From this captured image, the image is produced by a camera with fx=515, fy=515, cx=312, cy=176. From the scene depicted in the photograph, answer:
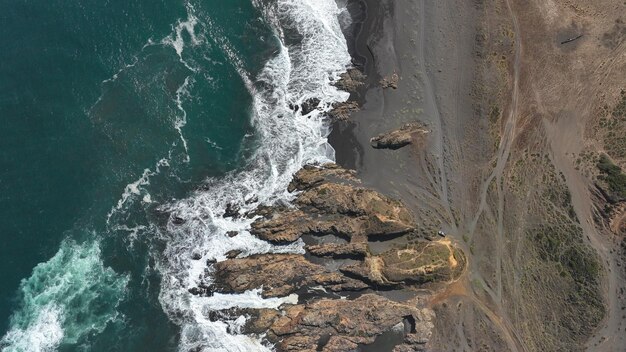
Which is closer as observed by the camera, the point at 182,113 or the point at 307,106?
the point at 182,113

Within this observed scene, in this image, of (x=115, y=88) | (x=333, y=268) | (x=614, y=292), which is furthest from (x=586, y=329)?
(x=115, y=88)

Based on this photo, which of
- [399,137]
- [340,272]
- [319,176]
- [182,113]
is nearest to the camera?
[340,272]

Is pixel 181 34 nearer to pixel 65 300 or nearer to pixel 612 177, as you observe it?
pixel 65 300

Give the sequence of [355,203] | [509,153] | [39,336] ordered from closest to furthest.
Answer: [39,336]
[355,203]
[509,153]

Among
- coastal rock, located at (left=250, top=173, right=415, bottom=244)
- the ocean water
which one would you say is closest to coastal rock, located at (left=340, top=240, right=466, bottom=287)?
coastal rock, located at (left=250, top=173, right=415, bottom=244)

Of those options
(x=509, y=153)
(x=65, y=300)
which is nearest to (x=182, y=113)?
(x=65, y=300)

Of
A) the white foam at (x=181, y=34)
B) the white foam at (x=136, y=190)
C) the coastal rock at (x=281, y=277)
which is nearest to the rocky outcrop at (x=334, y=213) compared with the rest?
the coastal rock at (x=281, y=277)
